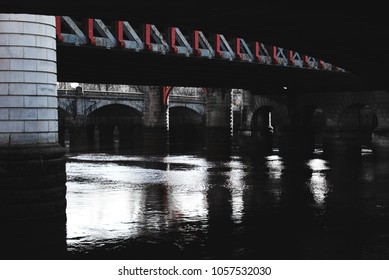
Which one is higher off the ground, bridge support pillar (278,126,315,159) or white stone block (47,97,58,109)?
white stone block (47,97,58,109)

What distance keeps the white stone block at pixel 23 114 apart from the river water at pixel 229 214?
354 cm

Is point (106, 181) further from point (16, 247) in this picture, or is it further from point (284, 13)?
point (284, 13)

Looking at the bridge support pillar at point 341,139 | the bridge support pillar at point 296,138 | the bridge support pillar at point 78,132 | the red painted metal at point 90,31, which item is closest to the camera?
the red painted metal at point 90,31

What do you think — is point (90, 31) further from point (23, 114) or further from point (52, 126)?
point (23, 114)

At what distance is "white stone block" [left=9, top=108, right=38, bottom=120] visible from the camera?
1816cm

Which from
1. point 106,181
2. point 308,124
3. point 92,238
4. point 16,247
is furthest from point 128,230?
point 308,124

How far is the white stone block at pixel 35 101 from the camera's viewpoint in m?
18.4

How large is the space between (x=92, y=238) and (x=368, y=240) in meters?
7.46

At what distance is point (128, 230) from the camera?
17188mm

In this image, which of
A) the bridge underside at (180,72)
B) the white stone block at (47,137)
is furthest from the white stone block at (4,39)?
the bridge underside at (180,72)

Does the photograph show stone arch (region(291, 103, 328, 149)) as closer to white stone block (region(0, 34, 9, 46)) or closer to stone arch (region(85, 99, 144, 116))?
stone arch (region(85, 99, 144, 116))

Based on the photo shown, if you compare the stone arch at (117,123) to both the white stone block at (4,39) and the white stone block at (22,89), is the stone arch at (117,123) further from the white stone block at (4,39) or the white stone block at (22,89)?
the white stone block at (4,39)

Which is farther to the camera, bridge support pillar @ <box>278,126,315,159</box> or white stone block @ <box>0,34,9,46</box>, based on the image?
bridge support pillar @ <box>278,126,315,159</box>

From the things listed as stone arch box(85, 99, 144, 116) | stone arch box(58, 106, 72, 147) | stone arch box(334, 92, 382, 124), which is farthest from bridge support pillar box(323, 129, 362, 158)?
stone arch box(58, 106, 72, 147)
